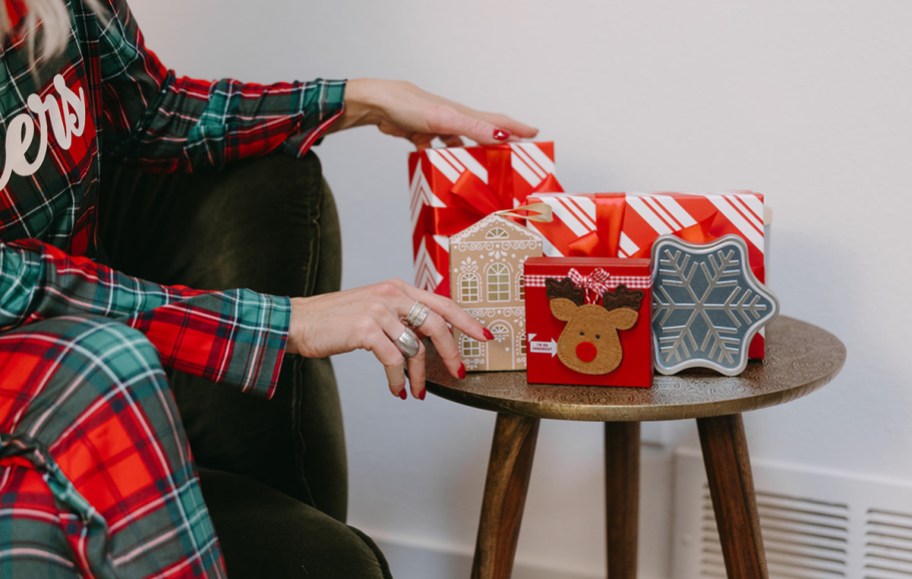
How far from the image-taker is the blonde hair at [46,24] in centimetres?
85

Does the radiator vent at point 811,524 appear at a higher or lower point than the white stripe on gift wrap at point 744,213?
lower

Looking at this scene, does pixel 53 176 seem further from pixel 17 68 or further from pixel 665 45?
pixel 665 45

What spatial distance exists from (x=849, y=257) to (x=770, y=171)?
0.15 metres

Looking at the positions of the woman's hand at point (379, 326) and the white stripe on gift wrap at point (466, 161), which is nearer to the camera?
the woman's hand at point (379, 326)

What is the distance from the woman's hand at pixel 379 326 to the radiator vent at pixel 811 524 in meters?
0.63

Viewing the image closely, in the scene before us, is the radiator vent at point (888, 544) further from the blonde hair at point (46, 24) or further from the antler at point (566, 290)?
the blonde hair at point (46, 24)

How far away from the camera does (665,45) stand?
1.22m

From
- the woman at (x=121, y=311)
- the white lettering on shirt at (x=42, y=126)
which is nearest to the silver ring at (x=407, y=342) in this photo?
the woman at (x=121, y=311)

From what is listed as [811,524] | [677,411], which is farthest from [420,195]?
[811,524]

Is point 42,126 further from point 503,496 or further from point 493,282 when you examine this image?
point 503,496

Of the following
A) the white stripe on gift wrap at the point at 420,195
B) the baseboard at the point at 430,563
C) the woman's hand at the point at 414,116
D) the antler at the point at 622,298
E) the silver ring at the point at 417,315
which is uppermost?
the woman's hand at the point at 414,116

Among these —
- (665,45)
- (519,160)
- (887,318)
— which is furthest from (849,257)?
(519,160)

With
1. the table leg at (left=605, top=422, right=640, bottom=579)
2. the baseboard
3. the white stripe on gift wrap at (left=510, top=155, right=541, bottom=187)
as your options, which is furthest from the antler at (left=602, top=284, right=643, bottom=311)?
the baseboard

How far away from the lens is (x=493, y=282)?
84cm
